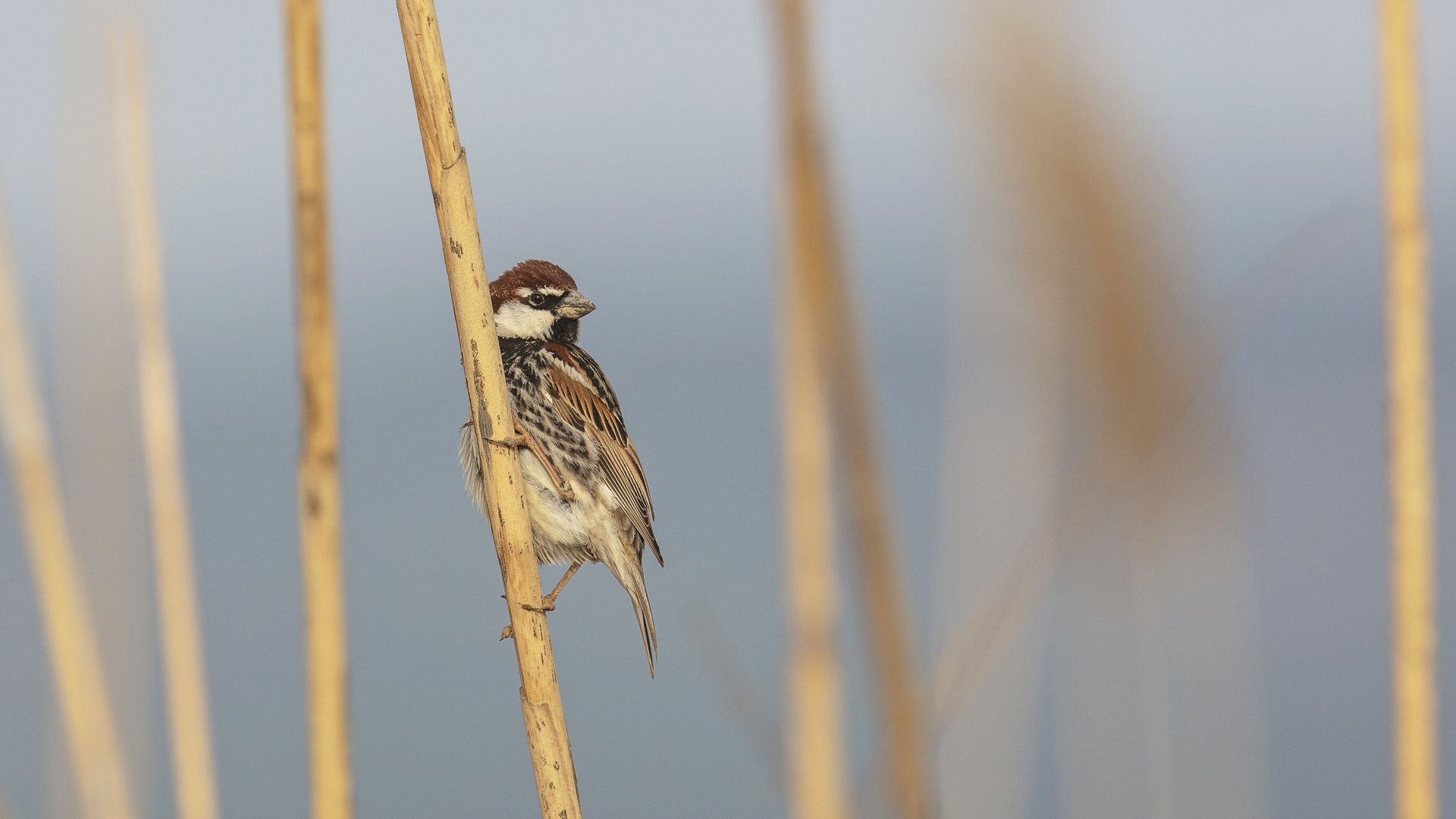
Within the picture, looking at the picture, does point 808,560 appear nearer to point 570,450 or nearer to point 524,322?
point 570,450

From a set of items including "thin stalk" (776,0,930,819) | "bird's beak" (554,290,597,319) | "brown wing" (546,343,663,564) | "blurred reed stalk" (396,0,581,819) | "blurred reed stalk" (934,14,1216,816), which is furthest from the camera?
"bird's beak" (554,290,597,319)

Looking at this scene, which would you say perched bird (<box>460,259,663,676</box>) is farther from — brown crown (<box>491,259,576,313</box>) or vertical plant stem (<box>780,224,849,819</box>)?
vertical plant stem (<box>780,224,849,819</box>)

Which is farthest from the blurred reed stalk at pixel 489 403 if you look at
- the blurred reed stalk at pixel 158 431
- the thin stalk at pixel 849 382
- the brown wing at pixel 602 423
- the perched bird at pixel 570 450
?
the brown wing at pixel 602 423

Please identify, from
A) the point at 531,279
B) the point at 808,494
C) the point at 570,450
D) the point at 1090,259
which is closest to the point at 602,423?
the point at 570,450

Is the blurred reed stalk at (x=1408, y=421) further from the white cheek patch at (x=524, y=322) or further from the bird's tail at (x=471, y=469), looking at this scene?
the white cheek patch at (x=524, y=322)

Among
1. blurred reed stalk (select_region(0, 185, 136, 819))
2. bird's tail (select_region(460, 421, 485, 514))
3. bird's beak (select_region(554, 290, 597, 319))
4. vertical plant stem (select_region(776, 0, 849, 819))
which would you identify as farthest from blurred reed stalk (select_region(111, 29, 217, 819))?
bird's beak (select_region(554, 290, 597, 319))

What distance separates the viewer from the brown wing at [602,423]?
135 inches

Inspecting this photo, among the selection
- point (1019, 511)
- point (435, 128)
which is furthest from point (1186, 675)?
point (435, 128)

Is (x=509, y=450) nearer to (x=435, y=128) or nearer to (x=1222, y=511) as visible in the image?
(x=435, y=128)

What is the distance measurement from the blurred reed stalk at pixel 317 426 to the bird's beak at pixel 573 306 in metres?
2.31

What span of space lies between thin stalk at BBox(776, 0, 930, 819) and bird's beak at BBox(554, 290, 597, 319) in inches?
111

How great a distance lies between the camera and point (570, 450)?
3.39 m

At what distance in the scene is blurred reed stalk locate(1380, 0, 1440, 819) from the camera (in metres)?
1.28

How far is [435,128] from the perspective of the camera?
1707 mm
